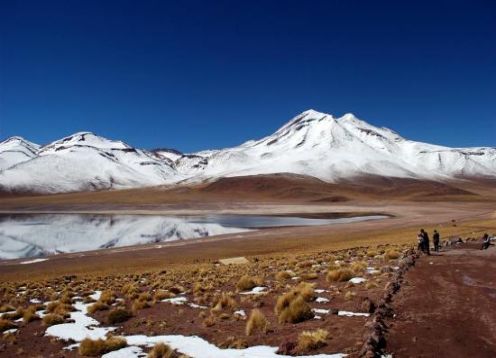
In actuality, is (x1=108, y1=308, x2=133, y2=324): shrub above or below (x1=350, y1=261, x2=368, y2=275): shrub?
below

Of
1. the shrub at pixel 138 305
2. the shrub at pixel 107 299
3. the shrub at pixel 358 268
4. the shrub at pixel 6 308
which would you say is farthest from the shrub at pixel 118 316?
the shrub at pixel 358 268

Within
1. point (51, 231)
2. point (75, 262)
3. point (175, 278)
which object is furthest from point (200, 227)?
point (175, 278)

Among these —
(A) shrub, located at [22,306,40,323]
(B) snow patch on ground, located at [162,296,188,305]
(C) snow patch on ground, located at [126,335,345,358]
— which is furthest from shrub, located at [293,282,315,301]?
(A) shrub, located at [22,306,40,323]

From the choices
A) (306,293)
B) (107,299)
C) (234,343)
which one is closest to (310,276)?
(306,293)

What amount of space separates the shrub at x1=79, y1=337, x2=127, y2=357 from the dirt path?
6.87 m

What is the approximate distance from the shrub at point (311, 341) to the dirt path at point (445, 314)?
4.88ft

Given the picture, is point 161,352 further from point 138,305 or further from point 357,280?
point 357,280

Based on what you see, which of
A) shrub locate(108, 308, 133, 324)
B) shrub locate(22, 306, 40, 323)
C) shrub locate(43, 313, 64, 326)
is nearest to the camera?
shrub locate(108, 308, 133, 324)

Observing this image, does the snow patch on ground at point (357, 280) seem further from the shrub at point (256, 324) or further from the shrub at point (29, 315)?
the shrub at point (29, 315)

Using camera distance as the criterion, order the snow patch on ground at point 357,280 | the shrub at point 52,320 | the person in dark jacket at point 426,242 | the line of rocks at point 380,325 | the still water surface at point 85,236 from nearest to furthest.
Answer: the line of rocks at point 380,325, the shrub at point 52,320, the snow patch on ground at point 357,280, the person in dark jacket at point 426,242, the still water surface at point 85,236

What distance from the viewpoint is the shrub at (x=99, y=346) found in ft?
42.8

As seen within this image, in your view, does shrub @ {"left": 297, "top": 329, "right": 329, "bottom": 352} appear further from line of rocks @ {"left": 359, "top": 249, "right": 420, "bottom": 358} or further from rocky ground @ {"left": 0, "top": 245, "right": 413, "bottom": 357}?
line of rocks @ {"left": 359, "top": 249, "right": 420, "bottom": 358}

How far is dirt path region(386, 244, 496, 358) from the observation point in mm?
10617

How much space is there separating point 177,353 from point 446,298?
8173 millimetres
